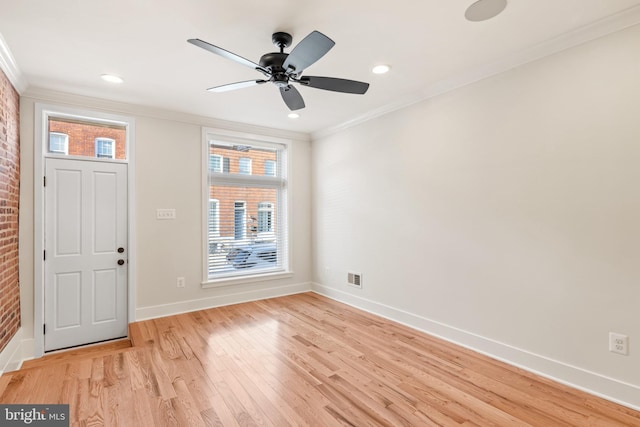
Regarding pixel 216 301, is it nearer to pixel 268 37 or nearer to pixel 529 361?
pixel 268 37

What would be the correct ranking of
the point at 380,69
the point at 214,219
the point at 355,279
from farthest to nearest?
the point at 214,219
the point at 355,279
the point at 380,69

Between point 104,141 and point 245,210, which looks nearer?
point 104,141

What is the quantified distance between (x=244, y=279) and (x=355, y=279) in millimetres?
1631

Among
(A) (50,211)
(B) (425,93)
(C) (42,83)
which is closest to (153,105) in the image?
(C) (42,83)

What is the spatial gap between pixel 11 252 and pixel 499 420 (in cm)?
428

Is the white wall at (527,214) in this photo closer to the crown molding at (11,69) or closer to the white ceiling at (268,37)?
the white ceiling at (268,37)

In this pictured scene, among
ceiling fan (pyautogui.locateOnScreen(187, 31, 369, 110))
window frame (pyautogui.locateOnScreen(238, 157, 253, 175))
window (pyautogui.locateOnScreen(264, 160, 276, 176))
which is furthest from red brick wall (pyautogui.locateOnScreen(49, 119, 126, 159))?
ceiling fan (pyautogui.locateOnScreen(187, 31, 369, 110))

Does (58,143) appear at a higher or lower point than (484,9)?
lower

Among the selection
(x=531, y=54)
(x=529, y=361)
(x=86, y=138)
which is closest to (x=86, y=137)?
(x=86, y=138)

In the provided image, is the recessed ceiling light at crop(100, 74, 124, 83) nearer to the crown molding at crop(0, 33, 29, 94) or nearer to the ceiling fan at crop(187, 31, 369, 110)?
the crown molding at crop(0, 33, 29, 94)

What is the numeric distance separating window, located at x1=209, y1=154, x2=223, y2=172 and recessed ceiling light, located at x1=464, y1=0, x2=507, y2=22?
11.5ft

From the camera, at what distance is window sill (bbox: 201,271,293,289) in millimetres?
4340

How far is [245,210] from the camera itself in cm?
474

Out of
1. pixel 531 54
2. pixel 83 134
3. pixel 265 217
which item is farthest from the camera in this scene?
pixel 265 217
